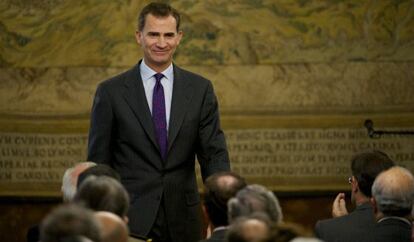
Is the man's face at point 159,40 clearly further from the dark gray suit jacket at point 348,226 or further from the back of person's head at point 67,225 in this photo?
the back of person's head at point 67,225

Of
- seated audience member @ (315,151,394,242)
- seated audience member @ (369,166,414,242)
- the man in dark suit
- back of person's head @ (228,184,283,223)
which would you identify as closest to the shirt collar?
the man in dark suit

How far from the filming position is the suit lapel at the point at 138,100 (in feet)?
25.4

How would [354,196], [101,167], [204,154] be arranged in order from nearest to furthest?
1. [101,167]
2. [354,196]
3. [204,154]

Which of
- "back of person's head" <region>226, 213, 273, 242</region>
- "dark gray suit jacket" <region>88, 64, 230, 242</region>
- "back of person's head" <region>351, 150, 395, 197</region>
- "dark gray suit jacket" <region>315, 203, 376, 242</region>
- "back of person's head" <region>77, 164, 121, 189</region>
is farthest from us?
"dark gray suit jacket" <region>88, 64, 230, 242</region>

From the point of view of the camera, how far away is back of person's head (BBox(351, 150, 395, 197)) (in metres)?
7.18

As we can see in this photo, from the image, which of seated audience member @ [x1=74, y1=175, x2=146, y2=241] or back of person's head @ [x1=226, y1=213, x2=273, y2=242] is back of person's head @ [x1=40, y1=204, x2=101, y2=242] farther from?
seated audience member @ [x1=74, y1=175, x2=146, y2=241]

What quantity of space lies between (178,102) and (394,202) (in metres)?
1.76

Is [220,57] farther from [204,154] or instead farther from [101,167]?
[101,167]

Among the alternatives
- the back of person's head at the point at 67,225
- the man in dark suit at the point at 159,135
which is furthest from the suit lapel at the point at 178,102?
the back of person's head at the point at 67,225

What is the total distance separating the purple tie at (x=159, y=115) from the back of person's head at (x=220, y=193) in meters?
1.41

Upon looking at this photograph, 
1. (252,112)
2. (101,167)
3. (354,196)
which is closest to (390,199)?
(354,196)

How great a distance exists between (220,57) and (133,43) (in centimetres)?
82

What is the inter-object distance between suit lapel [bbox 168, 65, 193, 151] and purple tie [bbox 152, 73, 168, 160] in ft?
0.14

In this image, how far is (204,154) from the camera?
25.7 ft
